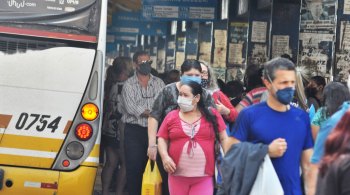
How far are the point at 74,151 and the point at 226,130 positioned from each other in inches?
59.1

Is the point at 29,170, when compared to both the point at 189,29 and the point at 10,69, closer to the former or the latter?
the point at 10,69

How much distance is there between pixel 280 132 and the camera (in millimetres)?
6520

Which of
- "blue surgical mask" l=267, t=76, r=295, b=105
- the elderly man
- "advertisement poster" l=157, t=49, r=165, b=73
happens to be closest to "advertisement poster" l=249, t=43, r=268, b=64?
the elderly man

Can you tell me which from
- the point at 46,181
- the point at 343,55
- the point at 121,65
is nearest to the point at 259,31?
the point at 343,55

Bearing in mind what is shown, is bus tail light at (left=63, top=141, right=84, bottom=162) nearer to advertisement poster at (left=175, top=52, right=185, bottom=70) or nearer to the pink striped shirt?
the pink striped shirt

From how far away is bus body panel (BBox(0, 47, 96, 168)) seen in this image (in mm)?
8812

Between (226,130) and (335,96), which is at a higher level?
(335,96)

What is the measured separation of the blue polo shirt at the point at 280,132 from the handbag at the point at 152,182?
2.23 meters

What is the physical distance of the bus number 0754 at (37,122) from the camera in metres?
8.84

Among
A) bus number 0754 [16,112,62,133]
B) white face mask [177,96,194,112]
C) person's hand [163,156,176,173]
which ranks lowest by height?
person's hand [163,156,176,173]

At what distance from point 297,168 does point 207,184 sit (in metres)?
1.60

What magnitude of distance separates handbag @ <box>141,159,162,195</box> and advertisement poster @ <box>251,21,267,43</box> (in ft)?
34.0

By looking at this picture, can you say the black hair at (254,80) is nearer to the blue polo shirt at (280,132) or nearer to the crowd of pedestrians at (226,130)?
the crowd of pedestrians at (226,130)

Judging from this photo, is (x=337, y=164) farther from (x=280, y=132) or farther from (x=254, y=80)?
(x=254, y=80)
